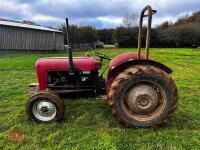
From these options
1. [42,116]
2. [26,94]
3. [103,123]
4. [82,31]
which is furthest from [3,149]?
[82,31]

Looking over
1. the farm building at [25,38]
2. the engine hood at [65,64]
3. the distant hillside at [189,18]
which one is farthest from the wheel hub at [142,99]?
the distant hillside at [189,18]

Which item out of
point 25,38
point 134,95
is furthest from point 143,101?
point 25,38

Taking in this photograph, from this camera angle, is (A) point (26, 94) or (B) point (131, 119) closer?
(B) point (131, 119)

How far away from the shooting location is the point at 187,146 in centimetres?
512

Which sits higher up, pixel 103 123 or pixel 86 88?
pixel 86 88

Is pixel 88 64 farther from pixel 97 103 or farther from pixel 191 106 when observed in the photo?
pixel 191 106

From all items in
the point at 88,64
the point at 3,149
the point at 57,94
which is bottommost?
the point at 3,149

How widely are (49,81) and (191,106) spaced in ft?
10.4

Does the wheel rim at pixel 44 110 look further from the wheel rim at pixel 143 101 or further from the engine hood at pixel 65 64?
the wheel rim at pixel 143 101

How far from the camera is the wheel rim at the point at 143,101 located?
6.03 meters

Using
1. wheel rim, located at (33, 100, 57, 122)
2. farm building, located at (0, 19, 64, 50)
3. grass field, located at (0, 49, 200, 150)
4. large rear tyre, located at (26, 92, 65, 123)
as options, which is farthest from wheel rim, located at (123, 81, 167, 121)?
farm building, located at (0, 19, 64, 50)

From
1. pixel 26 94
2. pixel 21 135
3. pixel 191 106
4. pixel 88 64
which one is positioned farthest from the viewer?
pixel 26 94

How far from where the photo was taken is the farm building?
32.4m

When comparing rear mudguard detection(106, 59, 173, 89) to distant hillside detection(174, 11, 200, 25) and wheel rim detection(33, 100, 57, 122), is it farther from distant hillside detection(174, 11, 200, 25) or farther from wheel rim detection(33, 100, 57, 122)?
distant hillside detection(174, 11, 200, 25)
